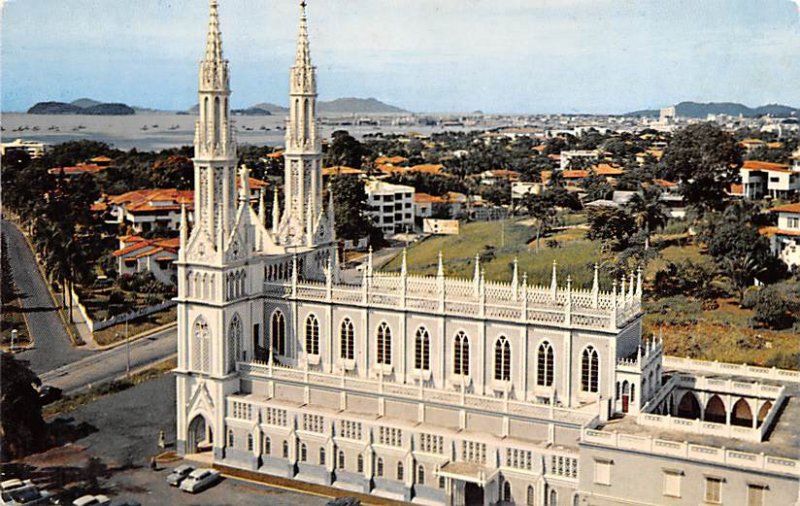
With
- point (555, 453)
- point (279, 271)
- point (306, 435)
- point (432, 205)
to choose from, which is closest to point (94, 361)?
point (279, 271)

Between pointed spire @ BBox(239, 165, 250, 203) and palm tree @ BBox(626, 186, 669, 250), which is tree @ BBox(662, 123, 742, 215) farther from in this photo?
pointed spire @ BBox(239, 165, 250, 203)

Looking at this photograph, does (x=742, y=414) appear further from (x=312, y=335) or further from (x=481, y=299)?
(x=312, y=335)

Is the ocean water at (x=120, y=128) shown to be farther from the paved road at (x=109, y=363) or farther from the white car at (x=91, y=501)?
the white car at (x=91, y=501)

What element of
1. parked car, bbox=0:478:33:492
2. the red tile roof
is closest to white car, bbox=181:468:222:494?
parked car, bbox=0:478:33:492

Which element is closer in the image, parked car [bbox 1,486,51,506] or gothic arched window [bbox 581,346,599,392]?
parked car [bbox 1,486,51,506]

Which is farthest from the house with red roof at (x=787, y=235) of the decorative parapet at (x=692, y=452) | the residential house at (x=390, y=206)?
the residential house at (x=390, y=206)

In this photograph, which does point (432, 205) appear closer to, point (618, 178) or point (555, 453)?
point (618, 178)
